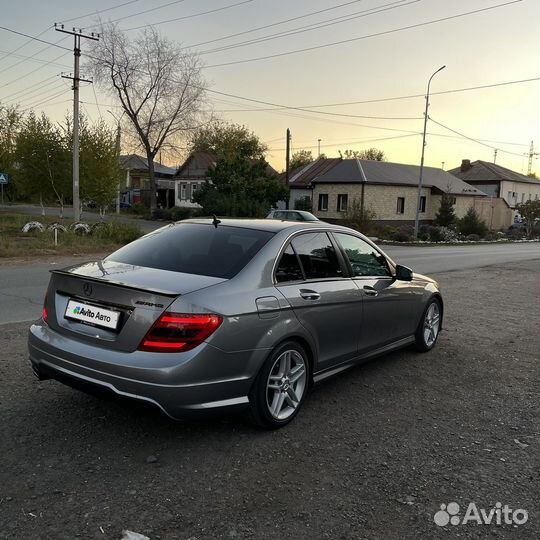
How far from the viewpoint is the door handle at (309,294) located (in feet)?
13.0

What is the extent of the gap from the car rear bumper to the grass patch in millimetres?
13021

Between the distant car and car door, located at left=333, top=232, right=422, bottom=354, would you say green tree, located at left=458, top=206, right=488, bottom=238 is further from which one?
car door, located at left=333, top=232, right=422, bottom=354

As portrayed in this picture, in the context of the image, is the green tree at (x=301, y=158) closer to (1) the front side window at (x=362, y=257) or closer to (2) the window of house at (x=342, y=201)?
(2) the window of house at (x=342, y=201)

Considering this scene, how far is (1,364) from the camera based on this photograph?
4.98 meters

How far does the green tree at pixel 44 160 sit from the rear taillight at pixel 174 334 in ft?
100

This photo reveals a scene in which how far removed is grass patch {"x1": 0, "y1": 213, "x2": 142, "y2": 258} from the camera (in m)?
15.9

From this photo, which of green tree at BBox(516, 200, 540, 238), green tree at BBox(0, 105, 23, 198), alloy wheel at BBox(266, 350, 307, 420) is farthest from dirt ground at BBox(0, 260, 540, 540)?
green tree at BBox(516, 200, 540, 238)

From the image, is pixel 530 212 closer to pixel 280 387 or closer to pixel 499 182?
pixel 499 182

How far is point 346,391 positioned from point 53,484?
2.56 metres

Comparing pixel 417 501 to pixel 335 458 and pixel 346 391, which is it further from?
pixel 346 391

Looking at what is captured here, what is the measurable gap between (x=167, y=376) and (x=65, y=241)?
16.3 m

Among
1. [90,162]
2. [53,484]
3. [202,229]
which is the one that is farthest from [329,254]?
[90,162]

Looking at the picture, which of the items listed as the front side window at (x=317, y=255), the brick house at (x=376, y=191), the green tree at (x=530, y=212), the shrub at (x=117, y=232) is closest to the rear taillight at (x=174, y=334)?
the front side window at (x=317, y=255)

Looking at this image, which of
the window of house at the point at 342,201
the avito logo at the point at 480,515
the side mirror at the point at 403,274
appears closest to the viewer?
the avito logo at the point at 480,515
